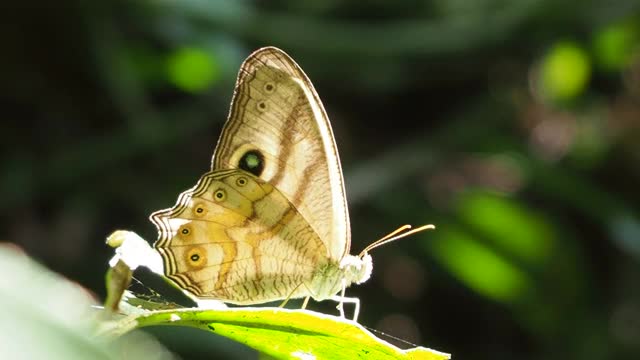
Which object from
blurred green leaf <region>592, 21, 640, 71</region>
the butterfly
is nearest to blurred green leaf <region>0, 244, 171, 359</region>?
the butterfly

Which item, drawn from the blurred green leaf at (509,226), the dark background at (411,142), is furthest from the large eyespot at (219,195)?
the blurred green leaf at (509,226)

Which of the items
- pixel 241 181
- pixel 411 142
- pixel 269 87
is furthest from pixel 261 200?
pixel 411 142

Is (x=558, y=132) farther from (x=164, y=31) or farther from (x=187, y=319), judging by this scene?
(x=187, y=319)

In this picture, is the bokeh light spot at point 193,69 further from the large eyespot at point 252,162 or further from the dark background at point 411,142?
the large eyespot at point 252,162

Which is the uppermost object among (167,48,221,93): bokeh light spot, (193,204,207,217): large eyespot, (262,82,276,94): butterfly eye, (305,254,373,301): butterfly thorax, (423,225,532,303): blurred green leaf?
(167,48,221,93): bokeh light spot

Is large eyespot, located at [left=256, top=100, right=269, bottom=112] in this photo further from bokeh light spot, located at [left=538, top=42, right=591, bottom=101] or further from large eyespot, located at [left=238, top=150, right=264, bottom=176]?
bokeh light spot, located at [left=538, top=42, right=591, bottom=101]

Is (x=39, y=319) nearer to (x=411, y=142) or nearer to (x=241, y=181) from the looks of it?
→ (x=241, y=181)
